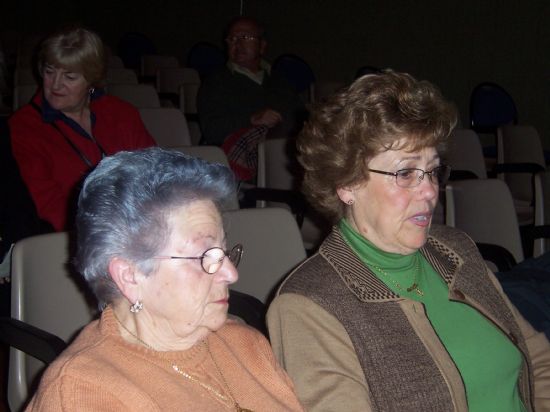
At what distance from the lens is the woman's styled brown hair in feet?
9.39

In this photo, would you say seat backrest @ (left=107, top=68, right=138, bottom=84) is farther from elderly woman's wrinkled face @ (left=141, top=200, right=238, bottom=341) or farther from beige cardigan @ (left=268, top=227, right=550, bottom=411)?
elderly woman's wrinkled face @ (left=141, top=200, right=238, bottom=341)

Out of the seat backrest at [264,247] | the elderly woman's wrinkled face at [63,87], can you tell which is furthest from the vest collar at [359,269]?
the elderly woman's wrinkled face at [63,87]

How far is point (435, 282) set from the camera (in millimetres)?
1728

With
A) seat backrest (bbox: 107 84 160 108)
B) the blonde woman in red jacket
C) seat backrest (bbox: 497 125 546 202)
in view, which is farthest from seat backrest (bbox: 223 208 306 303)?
seat backrest (bbox: 107 84 160 108)

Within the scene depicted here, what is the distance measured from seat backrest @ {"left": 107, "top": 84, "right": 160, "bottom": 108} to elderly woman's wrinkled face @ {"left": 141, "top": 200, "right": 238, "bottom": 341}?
3732 mm

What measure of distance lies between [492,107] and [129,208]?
5.35 metres

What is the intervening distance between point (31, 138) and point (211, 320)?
1.73 metres

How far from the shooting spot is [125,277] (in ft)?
4.09

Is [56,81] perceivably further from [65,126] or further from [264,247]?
[264,247]

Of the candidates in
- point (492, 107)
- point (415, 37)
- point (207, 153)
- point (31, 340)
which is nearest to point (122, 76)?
point (415, 37)

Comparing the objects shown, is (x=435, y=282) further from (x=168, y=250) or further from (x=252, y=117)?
(x=252, y=117)

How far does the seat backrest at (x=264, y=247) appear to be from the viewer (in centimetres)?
230

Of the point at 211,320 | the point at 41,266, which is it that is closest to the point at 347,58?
the point at 41,266

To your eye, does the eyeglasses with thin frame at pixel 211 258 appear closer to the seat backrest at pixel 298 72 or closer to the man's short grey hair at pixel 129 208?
the man's short grey hair at pixel 129 208
